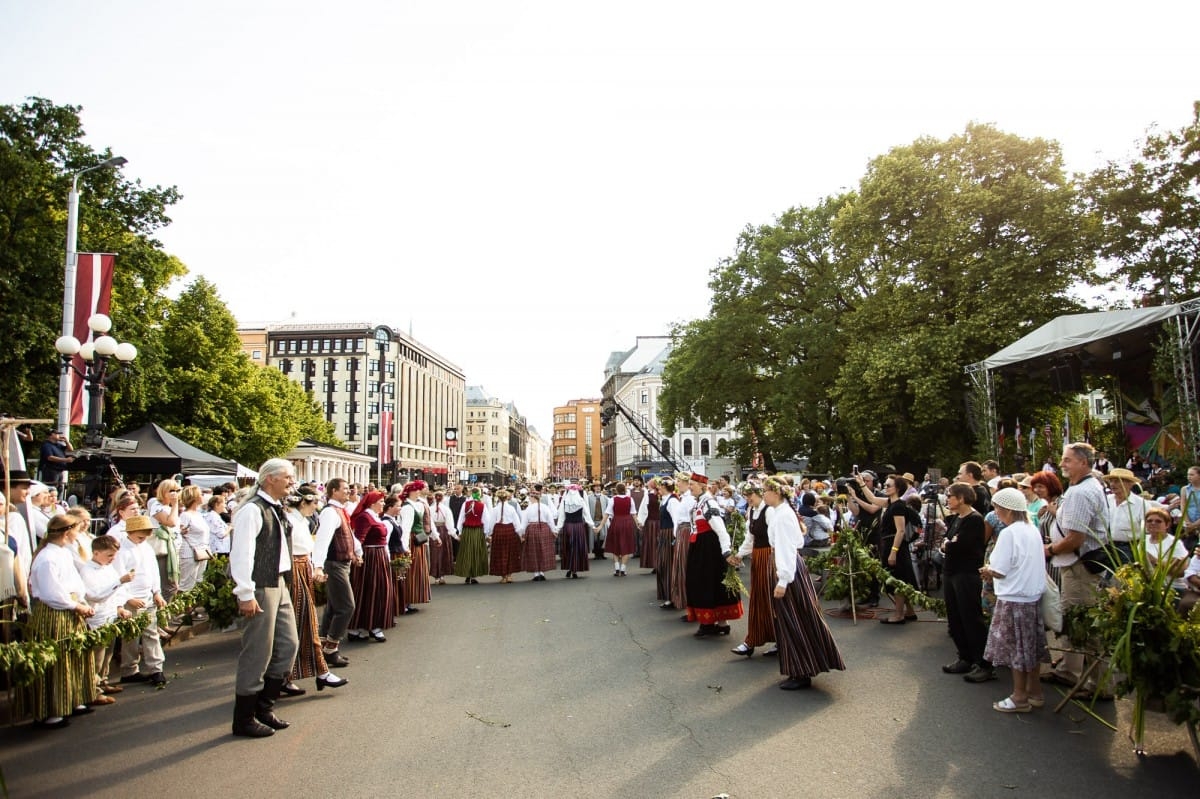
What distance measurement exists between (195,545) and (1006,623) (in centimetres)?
939

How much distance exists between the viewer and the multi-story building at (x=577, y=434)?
181625 mm

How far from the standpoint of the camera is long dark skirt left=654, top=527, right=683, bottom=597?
1148 cm

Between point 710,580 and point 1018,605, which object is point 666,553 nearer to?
point 710,580

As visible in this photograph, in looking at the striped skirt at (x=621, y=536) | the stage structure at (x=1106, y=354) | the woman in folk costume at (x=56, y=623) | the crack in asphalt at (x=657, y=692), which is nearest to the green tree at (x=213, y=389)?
the striped skirt at (x=621, y=536)

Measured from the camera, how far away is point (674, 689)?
6707mm

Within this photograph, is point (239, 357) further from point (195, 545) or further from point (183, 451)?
point (195, 545)

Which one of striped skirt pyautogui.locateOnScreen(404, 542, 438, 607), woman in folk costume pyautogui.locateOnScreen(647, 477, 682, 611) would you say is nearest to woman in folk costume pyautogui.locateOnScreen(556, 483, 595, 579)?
woman in folk costume pyautogui.locateOnScreen(647, 477, 682, 611)

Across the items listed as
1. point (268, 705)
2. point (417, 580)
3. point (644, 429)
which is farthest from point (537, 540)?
point (644, 429)

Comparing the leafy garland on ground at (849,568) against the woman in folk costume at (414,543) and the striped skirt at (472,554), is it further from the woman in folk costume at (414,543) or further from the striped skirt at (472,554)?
the striped skirt at (472,554)

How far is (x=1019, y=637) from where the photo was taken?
19.0 ft

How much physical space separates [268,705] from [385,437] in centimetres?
2434

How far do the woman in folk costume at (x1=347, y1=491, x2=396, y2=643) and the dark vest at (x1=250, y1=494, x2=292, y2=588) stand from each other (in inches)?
139

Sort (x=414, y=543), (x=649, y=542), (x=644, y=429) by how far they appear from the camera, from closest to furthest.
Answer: (x=414, y=543) < (x=649, y=542) < (x=644, y=429)

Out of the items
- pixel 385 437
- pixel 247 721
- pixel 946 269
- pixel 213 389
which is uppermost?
pixel 946 269
